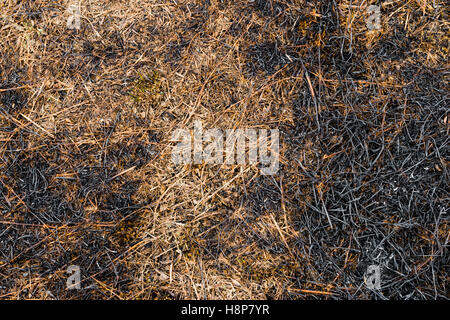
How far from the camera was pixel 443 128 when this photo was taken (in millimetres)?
1825

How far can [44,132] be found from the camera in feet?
6.44

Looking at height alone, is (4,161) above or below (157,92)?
below

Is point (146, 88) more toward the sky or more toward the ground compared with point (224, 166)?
more toward the sky

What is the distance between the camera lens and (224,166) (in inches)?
74.5

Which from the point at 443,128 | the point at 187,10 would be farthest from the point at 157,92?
the point at 443,128

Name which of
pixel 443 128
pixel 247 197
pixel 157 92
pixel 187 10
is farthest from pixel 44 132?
pixel 443 128

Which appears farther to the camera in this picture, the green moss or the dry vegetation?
the green moss

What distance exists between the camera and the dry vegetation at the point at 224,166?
1816 millimetres

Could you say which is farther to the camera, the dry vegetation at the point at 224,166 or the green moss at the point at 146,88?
the green moss at the point at 146,88

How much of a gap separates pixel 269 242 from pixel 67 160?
1.49 metres

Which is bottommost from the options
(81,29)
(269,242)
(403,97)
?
(269,242)

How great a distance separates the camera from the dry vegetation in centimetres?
182
